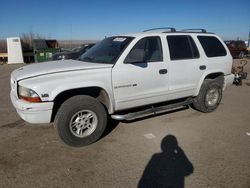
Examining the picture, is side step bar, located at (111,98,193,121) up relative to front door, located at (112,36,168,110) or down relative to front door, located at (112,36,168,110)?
down

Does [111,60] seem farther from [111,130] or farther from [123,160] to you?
[123,160]

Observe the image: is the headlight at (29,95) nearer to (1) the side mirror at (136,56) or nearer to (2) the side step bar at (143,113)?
(2) the side step bar at (143,113)

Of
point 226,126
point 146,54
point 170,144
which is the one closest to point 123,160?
point 170,144

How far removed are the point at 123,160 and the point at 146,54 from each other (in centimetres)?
203

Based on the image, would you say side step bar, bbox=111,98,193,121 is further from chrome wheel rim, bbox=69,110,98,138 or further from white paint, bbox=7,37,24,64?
white paint, bbox=7,37,24,64

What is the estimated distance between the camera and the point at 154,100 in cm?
452

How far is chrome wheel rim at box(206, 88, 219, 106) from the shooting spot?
5.46 meters

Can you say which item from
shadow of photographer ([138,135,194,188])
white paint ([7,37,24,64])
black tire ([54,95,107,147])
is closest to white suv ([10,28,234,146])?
black tire ([54,95,107,147])

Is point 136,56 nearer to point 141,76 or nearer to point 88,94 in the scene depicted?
point 141,76

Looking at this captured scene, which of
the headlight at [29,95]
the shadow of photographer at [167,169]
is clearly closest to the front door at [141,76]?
the shadow of photographer at [167,169]

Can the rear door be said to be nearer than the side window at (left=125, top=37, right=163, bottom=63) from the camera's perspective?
No

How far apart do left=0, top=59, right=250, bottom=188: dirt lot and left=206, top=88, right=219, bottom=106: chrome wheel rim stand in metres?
0.55

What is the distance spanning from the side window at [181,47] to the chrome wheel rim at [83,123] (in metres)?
2.00

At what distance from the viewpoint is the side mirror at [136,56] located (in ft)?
13.3
